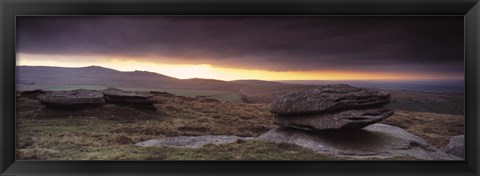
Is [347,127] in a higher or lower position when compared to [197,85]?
lower

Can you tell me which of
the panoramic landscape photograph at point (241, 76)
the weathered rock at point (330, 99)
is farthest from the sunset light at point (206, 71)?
the weathered rock at point (330, 99)

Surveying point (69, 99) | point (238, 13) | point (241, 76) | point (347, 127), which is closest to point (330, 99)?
point (347, 127)

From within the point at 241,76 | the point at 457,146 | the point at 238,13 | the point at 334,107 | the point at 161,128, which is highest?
the point at 238,13

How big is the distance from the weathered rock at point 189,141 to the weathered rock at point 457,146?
85.7 inches

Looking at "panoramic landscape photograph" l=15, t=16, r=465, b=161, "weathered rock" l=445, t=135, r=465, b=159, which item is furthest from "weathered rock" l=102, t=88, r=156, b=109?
"weathered rock" l=445, t=135, r=465, b=159

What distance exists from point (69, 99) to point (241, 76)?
1764 mm

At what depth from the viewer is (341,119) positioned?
4.10 meters

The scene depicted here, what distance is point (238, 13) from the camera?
4043 millimetres

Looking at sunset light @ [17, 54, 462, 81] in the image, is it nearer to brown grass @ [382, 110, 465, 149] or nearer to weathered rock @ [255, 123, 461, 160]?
brown grass @ [382, 110, 465, 149]

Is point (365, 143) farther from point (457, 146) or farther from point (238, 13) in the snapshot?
point (238, 13)

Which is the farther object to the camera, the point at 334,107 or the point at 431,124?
the point at 431,124

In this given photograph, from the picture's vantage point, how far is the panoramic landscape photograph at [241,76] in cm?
411

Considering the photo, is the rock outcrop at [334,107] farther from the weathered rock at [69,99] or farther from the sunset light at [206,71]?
the weathered rock at [69,99]

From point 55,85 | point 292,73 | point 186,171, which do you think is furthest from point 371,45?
point 55,85
